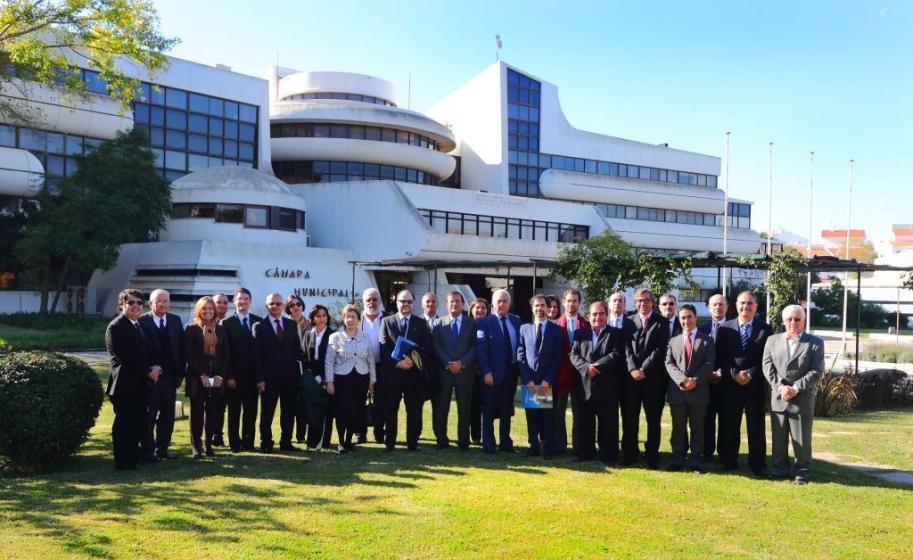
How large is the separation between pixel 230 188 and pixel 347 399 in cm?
2570

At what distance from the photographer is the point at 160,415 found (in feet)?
26.6

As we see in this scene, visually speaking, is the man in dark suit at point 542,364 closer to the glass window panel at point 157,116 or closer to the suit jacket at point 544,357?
the suit jacket at point 544,357

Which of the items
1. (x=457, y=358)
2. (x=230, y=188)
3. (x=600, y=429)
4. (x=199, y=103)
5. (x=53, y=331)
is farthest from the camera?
(x=199, y=103)

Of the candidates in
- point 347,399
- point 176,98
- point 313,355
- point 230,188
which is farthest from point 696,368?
point 176,98

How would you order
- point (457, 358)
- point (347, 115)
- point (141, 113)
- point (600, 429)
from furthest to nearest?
point (347, 115) < point (141, 113) < point (457, 358) < point (600, 429)

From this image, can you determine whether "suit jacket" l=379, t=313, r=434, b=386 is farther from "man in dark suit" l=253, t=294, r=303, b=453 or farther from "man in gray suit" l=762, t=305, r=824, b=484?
"man in gray suit" l=762, t=305, r=824, b=484

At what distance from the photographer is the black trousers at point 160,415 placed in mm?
7957

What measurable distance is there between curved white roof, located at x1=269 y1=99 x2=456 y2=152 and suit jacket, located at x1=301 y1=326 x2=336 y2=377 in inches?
1273

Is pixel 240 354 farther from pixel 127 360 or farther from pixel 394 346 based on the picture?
pixel 394 346

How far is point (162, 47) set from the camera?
47.8 feet

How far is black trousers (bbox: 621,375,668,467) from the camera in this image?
26.4 ft

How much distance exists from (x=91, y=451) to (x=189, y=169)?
3014 centimetres

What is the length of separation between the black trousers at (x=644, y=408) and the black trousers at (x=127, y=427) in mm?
5246

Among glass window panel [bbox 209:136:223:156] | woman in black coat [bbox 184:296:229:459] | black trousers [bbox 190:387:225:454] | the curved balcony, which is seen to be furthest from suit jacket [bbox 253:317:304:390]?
glass window panel [bbox 209:136:223:156]
